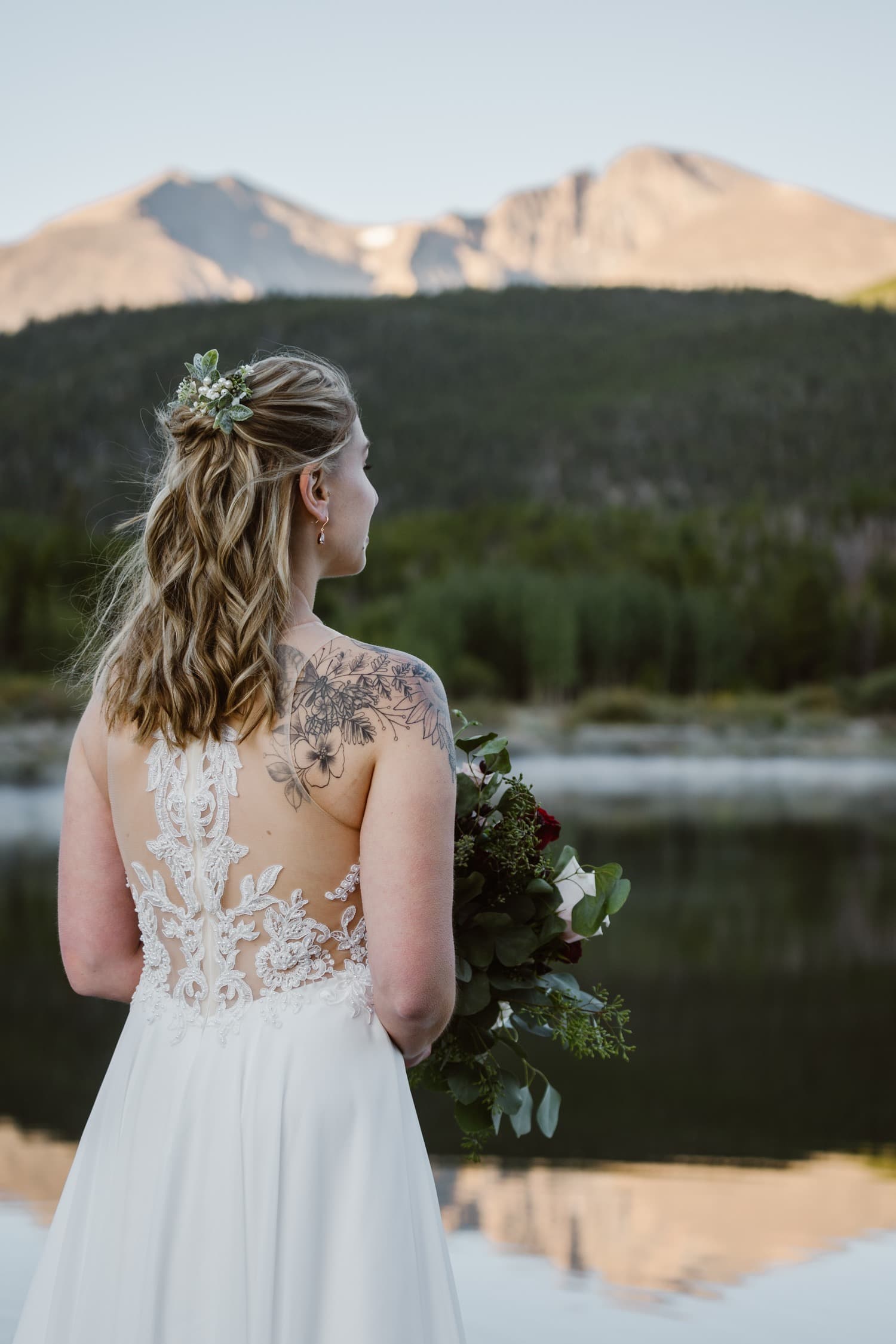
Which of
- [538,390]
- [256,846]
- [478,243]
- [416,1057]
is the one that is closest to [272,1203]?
[416,1057]

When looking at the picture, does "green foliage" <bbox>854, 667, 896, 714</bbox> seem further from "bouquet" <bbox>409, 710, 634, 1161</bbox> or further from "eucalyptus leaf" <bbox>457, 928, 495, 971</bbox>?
"eucalyptus leaf" <bbox>457, 928, 495, 971</bbox>

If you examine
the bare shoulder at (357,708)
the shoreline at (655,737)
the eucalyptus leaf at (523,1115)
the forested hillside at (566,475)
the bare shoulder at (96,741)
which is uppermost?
the forested hillside at (566,475)

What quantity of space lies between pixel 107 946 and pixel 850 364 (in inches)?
2491

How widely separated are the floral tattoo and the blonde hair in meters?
0.03

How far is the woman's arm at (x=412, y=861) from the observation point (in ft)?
4.00

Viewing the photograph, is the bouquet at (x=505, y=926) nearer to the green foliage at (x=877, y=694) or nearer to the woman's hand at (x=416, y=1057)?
the woman's hand at (x=416, y=1057)

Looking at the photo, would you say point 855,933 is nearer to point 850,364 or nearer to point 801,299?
point 850,364

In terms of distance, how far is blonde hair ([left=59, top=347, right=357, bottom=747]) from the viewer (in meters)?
1.27

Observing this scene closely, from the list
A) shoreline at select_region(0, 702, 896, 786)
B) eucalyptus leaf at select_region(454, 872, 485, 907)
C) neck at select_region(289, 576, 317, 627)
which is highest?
neck at select_region(289, 576, 317, 627)

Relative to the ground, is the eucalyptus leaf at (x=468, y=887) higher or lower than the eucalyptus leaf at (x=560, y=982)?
higher

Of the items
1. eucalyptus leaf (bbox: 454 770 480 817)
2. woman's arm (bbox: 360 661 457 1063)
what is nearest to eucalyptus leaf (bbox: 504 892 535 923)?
eucalyptus leaf (bbox: 454 770 480 817)

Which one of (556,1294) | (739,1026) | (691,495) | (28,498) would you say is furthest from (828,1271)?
(28,498)

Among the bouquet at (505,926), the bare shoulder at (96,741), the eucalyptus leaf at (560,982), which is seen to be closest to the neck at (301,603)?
the bare shoulder at (96,741)

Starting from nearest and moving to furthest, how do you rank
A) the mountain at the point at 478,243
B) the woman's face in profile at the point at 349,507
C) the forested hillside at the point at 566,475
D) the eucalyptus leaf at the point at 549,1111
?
1. the woman's face in profile at the point at 349,507
2. the eucalyptus leaf at the point at 549,1111
3. the forested hillside at the point at 566,475
4. the mountain at the point at 478,243
